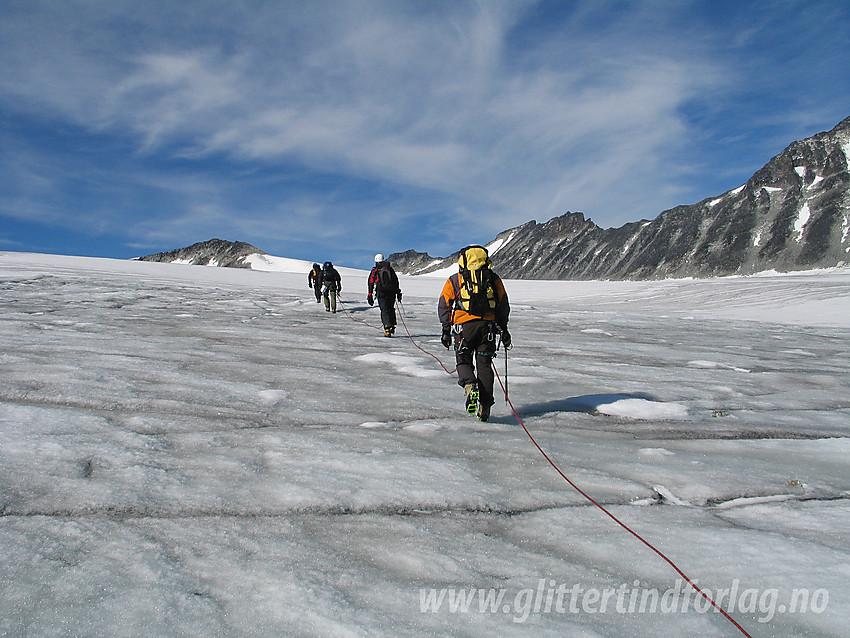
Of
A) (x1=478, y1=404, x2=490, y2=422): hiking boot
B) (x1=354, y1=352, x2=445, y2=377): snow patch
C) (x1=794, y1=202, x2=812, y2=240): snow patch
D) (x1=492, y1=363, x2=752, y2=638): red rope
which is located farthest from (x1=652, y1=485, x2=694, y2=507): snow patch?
(x1=794, y1=202, x2=812, y2=240): snow patch

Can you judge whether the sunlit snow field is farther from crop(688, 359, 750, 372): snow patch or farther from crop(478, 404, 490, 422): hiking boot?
crop(688, 359, 750, 372): snow patch

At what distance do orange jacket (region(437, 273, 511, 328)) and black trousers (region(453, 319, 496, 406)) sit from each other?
8 centimetres

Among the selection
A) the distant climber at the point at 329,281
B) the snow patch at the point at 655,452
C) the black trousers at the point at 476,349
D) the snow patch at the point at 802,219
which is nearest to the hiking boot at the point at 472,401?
the black trousers at the point at 476,349

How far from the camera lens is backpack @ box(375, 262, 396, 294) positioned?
11.6 m

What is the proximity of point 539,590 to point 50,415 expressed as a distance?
13.3ft

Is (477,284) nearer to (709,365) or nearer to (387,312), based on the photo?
(709,365)

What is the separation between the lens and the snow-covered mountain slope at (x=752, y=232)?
85.0 meters

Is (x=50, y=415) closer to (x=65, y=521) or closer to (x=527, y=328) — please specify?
(x=65, y=521)

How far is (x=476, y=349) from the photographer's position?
5.36m

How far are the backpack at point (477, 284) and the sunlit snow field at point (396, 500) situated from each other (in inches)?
47.0

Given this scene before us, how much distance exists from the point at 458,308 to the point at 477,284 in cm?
36

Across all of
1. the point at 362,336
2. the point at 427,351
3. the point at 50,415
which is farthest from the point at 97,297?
the point at 50,415

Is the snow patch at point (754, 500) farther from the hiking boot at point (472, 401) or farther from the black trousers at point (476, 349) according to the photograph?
the black trousers at point (476, 349)

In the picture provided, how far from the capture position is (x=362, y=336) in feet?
35.6
